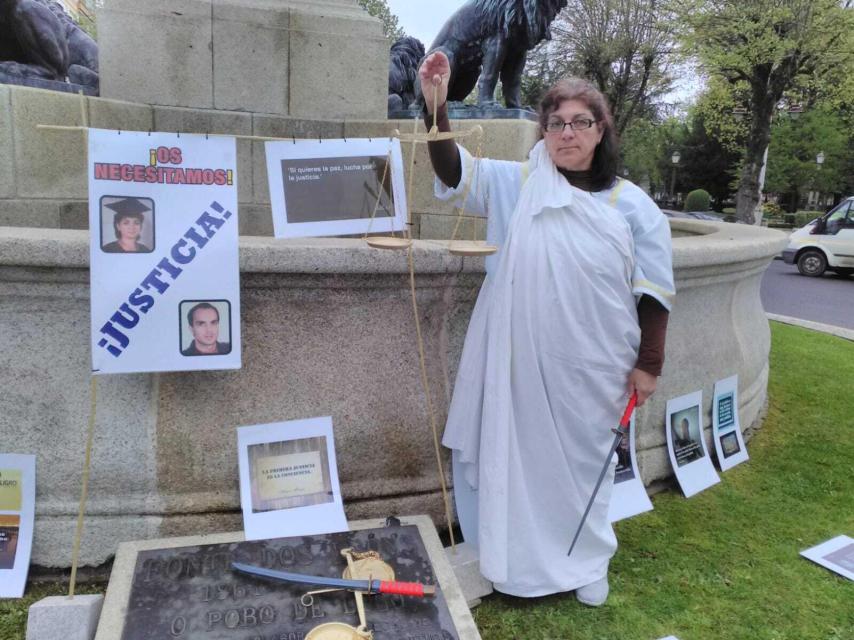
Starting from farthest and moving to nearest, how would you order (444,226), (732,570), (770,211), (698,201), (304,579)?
(770,211), (698,201), (444,226), (732,570), (304,579)

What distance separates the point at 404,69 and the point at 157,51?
2.14 metres

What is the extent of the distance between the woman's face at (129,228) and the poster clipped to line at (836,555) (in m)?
3.21

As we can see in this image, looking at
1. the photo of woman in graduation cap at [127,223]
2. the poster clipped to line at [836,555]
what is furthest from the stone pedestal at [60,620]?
the poster clipped to line at [836,555]

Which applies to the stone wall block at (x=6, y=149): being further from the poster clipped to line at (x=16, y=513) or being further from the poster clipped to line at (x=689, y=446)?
the poster clipped to line at (x=689, y=446)

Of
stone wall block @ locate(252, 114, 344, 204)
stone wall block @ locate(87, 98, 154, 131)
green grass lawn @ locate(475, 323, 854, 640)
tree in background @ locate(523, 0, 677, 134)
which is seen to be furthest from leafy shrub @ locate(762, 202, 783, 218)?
stone wall block @ locate(87, 98, 154, 131)

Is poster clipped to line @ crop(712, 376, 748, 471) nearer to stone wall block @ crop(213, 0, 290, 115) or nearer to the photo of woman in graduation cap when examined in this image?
the photo of woman in graduation cap

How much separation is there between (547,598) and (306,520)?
1031mm

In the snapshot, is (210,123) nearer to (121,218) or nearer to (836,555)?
(121,218)

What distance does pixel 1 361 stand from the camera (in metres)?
2.38

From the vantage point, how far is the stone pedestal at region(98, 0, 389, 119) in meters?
4.05

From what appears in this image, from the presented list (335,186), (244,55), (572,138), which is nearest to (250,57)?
(244,55)

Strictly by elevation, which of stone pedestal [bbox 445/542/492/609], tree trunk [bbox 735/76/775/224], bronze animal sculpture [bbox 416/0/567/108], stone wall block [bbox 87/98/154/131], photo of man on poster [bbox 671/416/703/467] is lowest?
stone pedestal [bbox 445/542/492/609]

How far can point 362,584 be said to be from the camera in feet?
7.26

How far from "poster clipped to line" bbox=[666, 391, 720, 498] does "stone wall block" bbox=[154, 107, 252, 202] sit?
2954 mm
